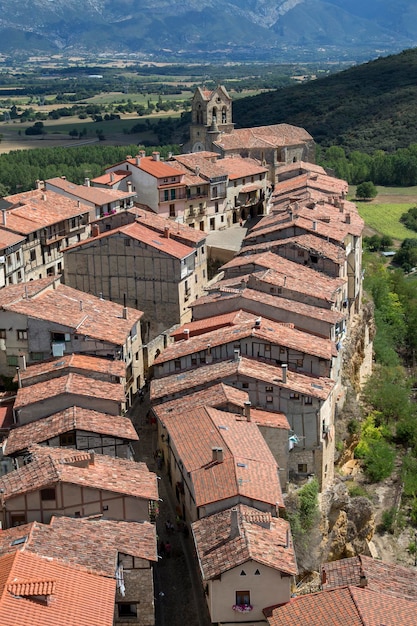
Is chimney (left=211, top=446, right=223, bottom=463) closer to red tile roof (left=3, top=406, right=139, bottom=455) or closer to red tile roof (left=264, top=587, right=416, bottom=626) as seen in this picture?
red tile roof (left=3, top=406, right=139, bottom=455)

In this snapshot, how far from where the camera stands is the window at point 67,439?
141 feet

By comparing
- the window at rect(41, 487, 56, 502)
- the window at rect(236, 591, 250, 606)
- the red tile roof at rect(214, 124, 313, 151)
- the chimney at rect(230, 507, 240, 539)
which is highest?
the red tile roof at rect(214, 124, 313, 151)

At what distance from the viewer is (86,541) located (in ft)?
118

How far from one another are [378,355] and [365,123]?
378 ft

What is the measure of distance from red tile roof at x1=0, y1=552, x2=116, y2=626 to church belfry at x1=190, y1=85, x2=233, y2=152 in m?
70.1

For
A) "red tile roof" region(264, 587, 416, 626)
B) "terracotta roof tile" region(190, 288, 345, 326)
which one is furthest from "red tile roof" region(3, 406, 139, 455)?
"terracotta roof tile" region(190, 288, 345, 326)

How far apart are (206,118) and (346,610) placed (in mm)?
72347

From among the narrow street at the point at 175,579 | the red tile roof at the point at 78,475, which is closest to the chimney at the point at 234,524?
the red tile roof at the point at 78,475

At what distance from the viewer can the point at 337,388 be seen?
54781 millimetres

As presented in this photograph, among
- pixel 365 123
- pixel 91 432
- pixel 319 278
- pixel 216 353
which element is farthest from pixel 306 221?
pixel 365 123

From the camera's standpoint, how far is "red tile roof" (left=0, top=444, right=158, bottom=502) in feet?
123

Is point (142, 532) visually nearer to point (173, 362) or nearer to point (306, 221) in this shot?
point (173, 362)

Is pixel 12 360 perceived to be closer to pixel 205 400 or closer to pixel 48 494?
pixel 205 400

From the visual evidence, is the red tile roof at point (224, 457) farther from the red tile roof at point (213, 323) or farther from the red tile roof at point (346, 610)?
the red tile roof at point (213, 323)
